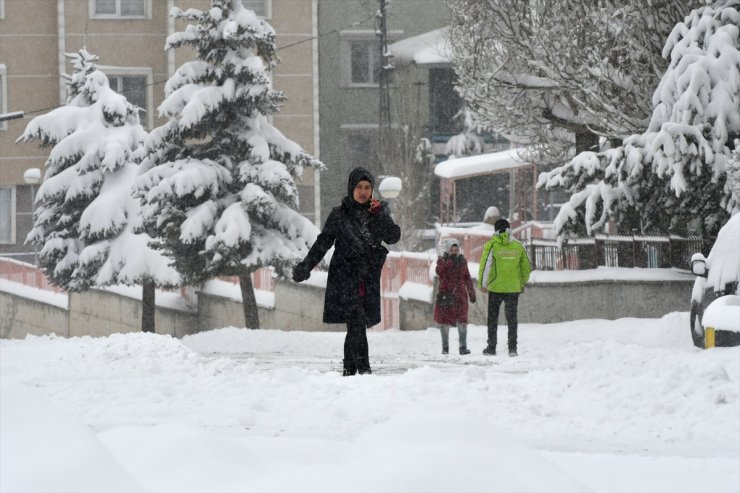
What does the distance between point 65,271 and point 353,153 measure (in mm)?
15910

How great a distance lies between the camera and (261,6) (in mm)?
45312

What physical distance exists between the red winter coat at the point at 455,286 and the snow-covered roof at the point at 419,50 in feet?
88.4

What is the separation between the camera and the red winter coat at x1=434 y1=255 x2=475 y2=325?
17031mm

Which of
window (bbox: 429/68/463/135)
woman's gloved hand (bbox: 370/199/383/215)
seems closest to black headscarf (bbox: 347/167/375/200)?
woman's gloved hand (bbox: 370/199/383/215)

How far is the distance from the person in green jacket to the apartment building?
28761mm

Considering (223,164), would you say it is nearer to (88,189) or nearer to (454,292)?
(88,189)

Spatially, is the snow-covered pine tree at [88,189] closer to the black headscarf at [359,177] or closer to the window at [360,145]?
the window at [360,145]

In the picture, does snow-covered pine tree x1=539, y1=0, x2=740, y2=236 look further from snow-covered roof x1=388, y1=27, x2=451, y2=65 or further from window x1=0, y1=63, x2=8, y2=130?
window x1=0, y1=63, x2=8, y2=130

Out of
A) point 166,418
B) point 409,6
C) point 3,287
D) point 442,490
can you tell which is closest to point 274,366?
point 166,418

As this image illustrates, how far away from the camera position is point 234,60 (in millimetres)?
25938

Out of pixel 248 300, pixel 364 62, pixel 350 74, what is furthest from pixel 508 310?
pixel 364 62

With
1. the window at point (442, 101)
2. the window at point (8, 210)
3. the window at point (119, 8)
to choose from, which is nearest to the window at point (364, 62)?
the window at point (442, 101)

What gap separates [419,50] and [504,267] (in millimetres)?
29247

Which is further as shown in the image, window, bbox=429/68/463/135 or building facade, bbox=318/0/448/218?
building facade, bbox=318/0/448/218
